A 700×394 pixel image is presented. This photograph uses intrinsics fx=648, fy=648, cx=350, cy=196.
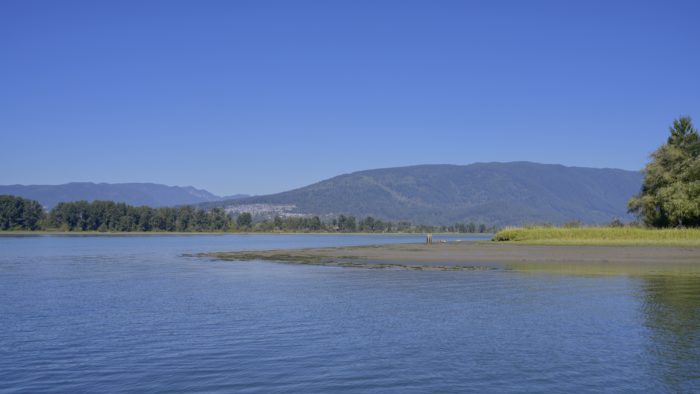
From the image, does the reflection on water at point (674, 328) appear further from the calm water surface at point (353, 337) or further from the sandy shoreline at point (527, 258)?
the sandy shoreline at point (527, 258)

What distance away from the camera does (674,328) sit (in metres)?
18.3

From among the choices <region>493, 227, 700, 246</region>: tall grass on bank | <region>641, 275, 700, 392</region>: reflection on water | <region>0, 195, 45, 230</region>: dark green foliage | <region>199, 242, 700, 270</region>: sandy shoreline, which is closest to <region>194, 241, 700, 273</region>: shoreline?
<region>199, 242, 700, 270</region>: sandy shoreline

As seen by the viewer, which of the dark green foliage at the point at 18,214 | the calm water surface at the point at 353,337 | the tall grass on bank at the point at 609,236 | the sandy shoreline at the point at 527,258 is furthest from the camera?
the dark green foliage at the point at 18,214

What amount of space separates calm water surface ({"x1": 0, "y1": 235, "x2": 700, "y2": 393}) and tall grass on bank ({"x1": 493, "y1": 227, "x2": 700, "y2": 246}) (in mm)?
29656

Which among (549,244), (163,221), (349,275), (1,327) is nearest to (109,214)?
(163,221)

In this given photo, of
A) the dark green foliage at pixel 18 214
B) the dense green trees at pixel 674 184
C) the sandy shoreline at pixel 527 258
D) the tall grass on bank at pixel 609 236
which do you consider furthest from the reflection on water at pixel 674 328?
the dark green foliage at pixel 18 214

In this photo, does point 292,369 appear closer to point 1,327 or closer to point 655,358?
point 655,358

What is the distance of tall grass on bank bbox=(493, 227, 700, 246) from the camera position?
188ft

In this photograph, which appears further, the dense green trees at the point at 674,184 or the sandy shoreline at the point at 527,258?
the dense green trees at the point at 674,184

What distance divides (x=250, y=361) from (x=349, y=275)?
21174mm

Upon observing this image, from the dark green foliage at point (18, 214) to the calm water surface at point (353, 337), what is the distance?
163945 millimetres

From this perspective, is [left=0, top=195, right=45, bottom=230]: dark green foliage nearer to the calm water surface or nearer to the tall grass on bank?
the tall grass on bank

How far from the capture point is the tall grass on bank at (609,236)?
5728cm

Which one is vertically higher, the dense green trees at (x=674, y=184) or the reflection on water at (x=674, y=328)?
the dense green trees at (x=674, y=184)
